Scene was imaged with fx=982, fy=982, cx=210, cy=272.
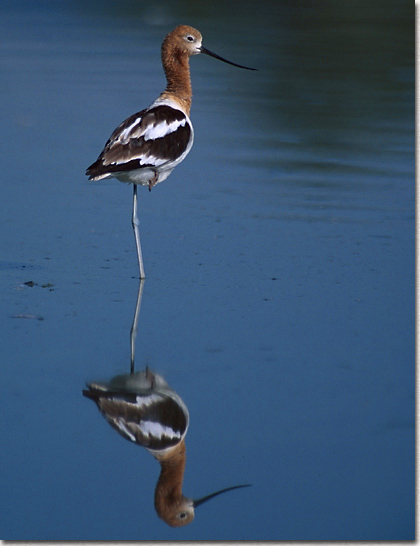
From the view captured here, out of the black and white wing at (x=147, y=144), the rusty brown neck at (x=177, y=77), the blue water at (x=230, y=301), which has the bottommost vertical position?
the blue water at (x=230, y=301)

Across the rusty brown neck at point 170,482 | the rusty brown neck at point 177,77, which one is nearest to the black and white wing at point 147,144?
the rusty brown neck at point 177,77

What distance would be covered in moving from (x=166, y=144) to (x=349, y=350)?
219 centimetres

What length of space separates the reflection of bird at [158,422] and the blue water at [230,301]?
0.16 ft

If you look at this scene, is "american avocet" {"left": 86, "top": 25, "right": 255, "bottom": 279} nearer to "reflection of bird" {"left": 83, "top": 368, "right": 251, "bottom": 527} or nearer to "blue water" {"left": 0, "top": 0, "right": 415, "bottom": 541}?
"blue water" {"left": 0, "top": 0, "right": 415, "bottom": 541}

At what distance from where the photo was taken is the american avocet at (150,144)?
20.7ft

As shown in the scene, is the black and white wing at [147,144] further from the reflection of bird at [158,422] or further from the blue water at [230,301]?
the reflection of bird at [158,422]

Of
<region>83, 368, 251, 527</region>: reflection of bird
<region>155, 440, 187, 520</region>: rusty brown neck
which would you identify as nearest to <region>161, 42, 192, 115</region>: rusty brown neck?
<region>83, 368, 251, 527</region>: reflection of bird

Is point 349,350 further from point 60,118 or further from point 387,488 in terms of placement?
point 60,118

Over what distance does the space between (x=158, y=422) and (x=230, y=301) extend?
1.56 m

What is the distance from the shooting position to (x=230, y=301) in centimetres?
569

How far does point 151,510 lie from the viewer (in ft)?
12.0

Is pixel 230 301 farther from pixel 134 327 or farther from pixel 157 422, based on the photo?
pixel 157 422

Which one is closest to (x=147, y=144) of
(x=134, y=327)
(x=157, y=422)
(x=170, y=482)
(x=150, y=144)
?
(x=150, y=144)

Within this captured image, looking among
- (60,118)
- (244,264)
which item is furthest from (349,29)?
(244,264)
